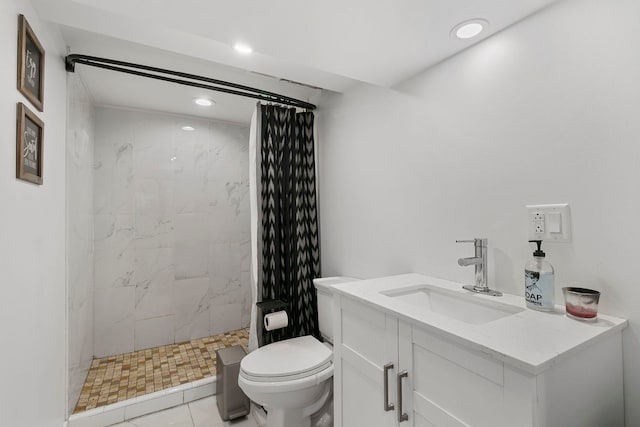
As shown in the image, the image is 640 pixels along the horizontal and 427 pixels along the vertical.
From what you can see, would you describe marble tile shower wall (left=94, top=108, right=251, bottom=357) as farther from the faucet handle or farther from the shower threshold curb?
the faucet handle

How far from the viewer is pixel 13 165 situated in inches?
40.3

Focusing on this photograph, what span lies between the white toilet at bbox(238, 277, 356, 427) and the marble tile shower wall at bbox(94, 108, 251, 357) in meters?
1.42

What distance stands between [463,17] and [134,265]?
2.92 meters

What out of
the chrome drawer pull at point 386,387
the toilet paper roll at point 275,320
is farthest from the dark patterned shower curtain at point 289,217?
the chrome drawer pull at point 386,387

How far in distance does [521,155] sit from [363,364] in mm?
1000

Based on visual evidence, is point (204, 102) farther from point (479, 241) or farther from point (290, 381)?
point (479, 241)

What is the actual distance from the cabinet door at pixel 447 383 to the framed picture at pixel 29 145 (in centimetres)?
147

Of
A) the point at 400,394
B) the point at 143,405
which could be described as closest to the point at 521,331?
the point at 400,394

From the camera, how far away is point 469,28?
46.3 inches

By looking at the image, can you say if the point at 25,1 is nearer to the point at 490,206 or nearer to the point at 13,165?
the point at 13,165

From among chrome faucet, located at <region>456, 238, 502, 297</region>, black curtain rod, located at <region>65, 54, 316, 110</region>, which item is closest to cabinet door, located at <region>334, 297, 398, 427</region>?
chrome faucet, located at <region>456, 238, 502, 297</region>

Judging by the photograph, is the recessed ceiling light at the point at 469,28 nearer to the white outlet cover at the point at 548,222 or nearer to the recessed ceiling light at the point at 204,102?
the white outlet cover at the point at 548,222

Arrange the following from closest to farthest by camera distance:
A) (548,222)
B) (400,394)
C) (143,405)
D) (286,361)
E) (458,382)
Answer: (458,382) < (400,394) < (548,222) < (286,361) < (143,405)

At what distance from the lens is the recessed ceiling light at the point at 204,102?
2.41m
